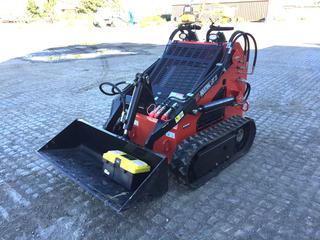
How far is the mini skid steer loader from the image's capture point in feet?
10.0

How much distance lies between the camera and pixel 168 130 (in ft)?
11.0

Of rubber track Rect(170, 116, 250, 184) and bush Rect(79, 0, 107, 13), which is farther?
bush Rect(79, 0, 107, 13)

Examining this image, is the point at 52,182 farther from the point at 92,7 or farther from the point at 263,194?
the point at 92,7

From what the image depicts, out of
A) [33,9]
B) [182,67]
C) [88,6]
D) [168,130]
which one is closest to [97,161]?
[168,130]

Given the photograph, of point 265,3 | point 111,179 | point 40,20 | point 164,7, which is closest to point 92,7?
point 40,20

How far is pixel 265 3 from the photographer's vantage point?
35062mm

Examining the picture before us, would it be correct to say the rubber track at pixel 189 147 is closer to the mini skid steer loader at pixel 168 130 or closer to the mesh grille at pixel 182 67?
the mini skid steer loader at pixel 168 130

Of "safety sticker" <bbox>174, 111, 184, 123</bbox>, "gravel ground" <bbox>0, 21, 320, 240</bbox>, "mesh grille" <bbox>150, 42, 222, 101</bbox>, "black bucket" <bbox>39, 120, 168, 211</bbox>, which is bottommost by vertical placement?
"gravel ground" <bbox>0, 21, 320, 240</bbox>

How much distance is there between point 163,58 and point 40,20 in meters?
30.5

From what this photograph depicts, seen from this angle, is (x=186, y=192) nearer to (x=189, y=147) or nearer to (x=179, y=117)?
(x=189, y=147)

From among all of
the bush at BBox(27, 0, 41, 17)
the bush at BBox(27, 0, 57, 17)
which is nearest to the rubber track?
the bush at BBox(27, 0, 57, 17)

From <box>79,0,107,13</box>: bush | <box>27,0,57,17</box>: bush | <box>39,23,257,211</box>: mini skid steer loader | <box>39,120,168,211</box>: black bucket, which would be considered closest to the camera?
<box>39,120,168,211</box>: black bucket

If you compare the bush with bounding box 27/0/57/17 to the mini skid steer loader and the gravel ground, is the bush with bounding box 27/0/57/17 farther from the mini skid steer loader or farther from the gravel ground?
the mini skid steer loader

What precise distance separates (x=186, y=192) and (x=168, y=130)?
0.74 metres
